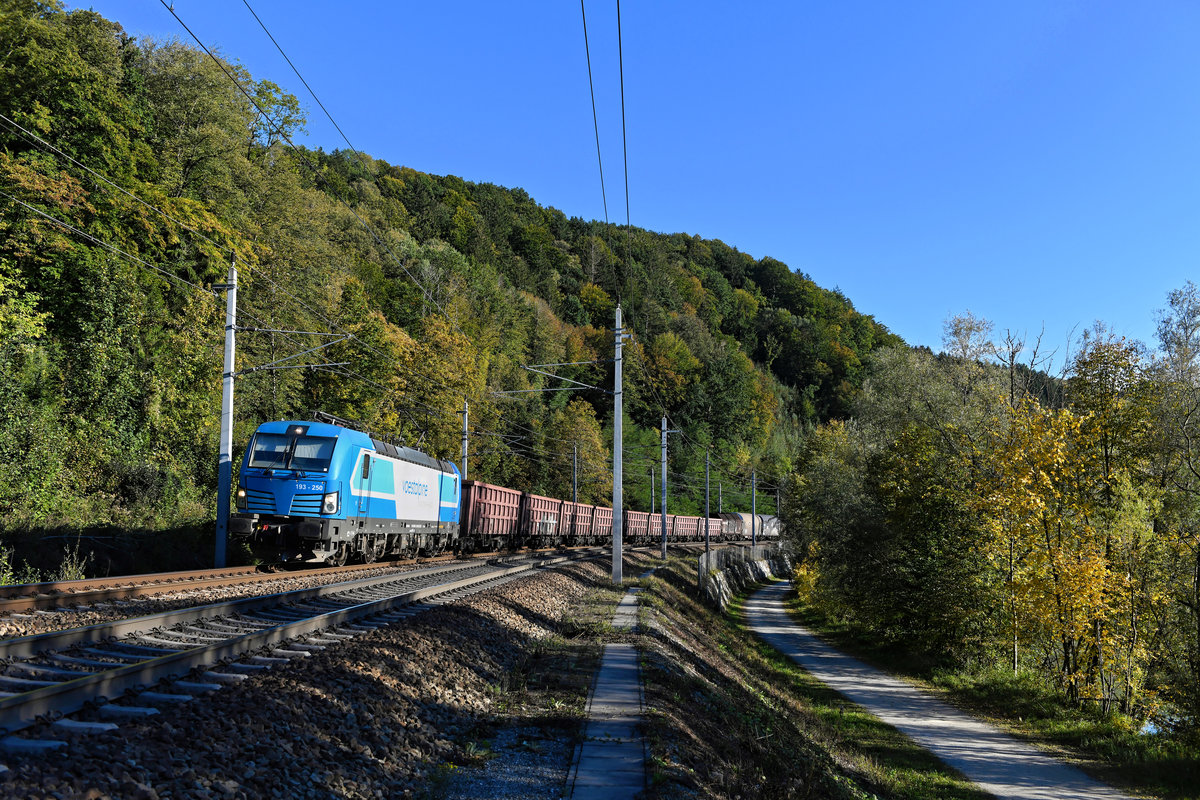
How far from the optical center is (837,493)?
36.1m

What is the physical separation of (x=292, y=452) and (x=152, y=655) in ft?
39.4

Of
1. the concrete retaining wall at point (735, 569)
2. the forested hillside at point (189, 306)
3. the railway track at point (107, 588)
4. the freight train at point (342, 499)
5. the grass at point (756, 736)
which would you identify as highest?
the forested hillside at point (189, 306)

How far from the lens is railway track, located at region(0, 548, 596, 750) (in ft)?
18.1

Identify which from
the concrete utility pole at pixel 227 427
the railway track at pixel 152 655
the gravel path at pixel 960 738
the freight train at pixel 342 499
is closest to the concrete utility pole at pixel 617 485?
the freight train at pixel 342 499

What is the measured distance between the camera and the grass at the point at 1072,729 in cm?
1381

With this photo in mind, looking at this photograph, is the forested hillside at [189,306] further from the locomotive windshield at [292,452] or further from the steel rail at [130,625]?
the steel rail at [130,625]

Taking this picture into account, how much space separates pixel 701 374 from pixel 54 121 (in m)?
85.9

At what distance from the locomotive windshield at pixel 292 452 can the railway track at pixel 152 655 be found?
20.5ft

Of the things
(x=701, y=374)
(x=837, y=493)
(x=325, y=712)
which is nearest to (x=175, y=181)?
(x=837, y=493)

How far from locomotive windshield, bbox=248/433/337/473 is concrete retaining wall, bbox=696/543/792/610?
62.1 ft

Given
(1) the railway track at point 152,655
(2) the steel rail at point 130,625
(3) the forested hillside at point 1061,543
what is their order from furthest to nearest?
(3) the forested hillside at point 1061,543 → (2) the steel rail at point 130,625 → (1) the railway track at point 152,655

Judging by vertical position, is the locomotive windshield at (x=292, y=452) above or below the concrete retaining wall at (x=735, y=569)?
above

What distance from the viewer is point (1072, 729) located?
54.7ft

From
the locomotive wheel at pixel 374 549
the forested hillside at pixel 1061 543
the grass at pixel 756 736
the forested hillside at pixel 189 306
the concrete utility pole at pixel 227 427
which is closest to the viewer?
the grass at pixel 756 736
